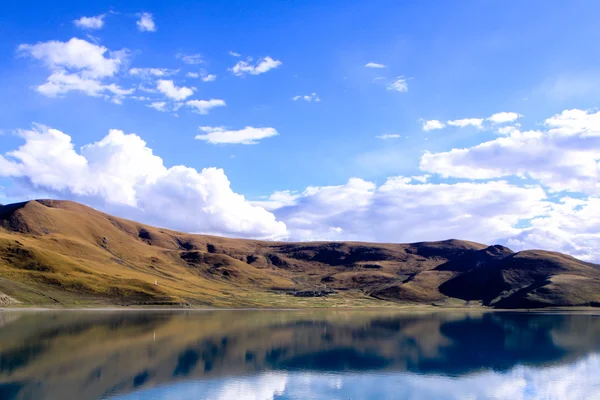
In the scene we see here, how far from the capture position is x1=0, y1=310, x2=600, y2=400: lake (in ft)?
187

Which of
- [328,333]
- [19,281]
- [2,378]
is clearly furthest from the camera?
[19,281]

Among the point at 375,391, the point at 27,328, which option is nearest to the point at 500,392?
the point at 375,391

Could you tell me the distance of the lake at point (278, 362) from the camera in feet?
187

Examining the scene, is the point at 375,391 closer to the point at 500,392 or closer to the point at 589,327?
the point at 500,392

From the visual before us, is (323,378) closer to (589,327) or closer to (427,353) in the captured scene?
(427,353)

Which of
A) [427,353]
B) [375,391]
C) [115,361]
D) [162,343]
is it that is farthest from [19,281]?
[375,391]

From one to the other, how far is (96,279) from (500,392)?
159975mm

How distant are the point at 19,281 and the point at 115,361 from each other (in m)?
116

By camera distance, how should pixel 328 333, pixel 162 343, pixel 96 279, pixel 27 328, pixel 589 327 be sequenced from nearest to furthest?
pixel 162 343 < pixel 27 328 < pixel 328 333 < pixel 589 327 < pixel 96 279

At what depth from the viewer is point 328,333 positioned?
11606cm

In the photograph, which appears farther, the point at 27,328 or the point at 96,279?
the point at 96,279

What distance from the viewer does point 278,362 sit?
7688 centimetres

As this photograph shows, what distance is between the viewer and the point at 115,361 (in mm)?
72000

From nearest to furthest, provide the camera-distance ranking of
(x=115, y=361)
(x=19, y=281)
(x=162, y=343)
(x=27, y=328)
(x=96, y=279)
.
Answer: (x=115, y=361), (x=162, y=343), (x=27, y=328), (x=19, y=281), (x=96, y=279)
